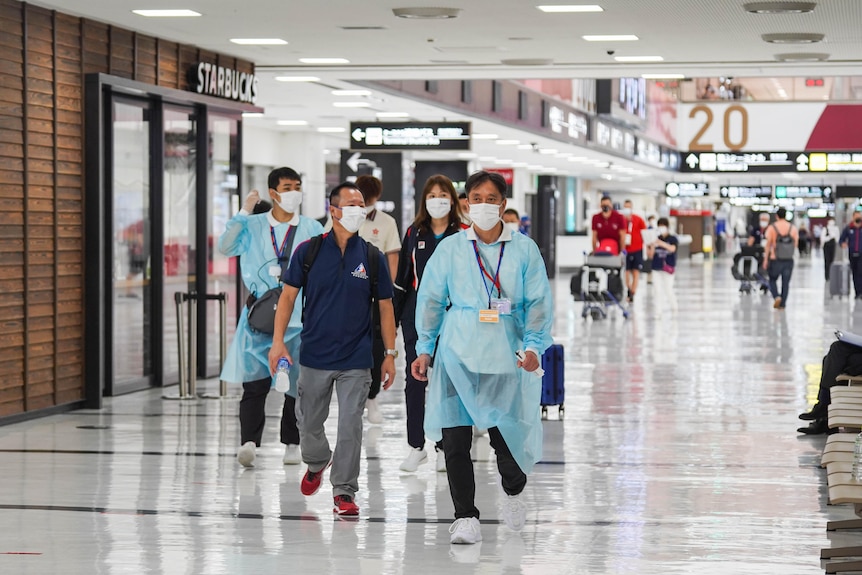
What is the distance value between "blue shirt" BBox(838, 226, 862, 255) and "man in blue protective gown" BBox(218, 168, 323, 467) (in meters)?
21.2

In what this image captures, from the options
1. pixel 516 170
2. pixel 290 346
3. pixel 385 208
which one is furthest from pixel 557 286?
pixel 290 346

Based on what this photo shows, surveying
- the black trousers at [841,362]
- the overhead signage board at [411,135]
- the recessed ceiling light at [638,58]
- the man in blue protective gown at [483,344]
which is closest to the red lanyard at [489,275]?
the man in blue protective gown at [483,344]

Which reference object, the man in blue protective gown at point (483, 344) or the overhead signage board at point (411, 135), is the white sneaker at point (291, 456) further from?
the overhead signage board at point (411, 135)

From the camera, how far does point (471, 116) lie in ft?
69.4

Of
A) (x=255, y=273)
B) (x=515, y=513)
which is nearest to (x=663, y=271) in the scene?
(x=255, y=273)

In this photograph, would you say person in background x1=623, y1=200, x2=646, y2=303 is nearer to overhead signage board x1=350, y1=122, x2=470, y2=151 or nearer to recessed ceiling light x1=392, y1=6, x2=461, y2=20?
overhead signage board x1=350, y1=122, x2=470, y2=151

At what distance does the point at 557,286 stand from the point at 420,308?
2576 cm

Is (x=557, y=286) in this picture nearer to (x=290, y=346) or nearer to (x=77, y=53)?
(x=77, y=53)

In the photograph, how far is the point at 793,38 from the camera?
42.1 feet

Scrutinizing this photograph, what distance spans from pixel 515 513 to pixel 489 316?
1.00 m

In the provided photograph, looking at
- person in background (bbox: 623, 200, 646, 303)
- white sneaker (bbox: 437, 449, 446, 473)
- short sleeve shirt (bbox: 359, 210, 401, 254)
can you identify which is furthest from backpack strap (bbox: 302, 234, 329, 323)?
person in background (bbox: 623, 200, 646, 303)

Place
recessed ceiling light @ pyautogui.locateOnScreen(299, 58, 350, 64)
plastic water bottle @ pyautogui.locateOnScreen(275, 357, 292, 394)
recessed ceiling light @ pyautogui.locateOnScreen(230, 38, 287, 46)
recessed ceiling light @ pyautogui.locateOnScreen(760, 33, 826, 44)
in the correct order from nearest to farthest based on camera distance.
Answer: plastic water bottle @ pyautogui.locateOnScreen(275, 357, 292, 394) → recessed ceiling light @ pyautogui.locateOnScreen(760, 33, 826, 44) → recessed ceiling light @ pyautogui.locateOnScreen(230, 38, 287, 46) → recessed ceiling light @ pyautogui.locateOnScreen(299, 58, 350, 64)

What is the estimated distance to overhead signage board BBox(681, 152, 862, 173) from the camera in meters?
29.3

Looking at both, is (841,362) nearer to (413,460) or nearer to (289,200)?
(413,460)
